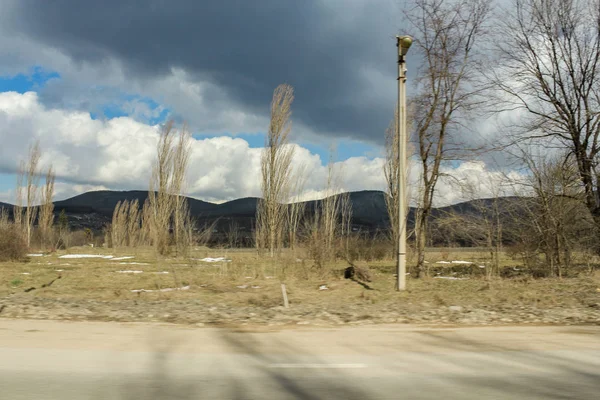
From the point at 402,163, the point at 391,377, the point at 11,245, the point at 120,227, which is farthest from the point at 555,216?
the point at 120,227

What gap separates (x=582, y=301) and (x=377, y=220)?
18253cm

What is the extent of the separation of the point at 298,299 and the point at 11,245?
26.1 meters

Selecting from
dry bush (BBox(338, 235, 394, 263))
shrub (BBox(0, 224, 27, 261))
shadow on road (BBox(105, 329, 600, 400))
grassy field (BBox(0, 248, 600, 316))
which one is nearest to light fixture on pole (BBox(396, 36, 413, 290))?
grassy field (BBox(0, 248, 600, 316))

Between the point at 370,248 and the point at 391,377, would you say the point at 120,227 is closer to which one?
the point at 370,248

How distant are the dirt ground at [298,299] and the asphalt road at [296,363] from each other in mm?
1501

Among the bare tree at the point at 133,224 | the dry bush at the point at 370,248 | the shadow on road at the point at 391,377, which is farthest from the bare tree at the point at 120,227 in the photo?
the shadow on road at the point at 391,377

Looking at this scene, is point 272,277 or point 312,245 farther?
point 312,245

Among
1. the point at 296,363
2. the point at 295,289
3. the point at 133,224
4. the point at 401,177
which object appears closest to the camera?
the point at 296,363

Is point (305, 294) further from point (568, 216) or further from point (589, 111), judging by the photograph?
point (589, 111)

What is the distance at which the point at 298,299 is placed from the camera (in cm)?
1366

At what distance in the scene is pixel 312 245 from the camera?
2022 cm

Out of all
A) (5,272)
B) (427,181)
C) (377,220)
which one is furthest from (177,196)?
(377,220)

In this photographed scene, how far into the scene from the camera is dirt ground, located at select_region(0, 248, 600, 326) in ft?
33.5

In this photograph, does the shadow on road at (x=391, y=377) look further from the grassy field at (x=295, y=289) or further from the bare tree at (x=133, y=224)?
the bare tree at (x=133, y=224)
